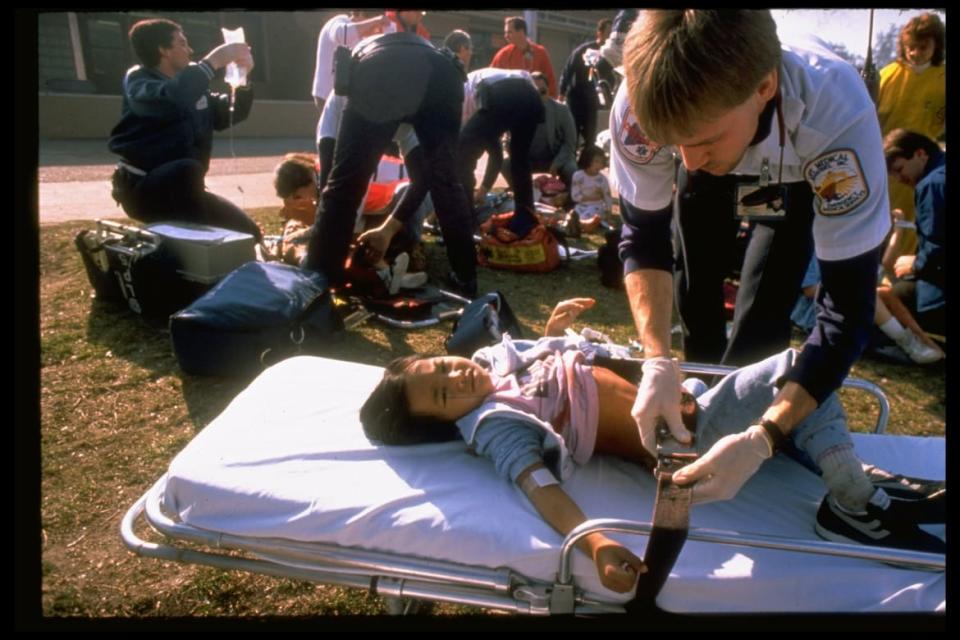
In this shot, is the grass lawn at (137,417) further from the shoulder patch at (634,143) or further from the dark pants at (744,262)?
the shoulder patch at (634,143)

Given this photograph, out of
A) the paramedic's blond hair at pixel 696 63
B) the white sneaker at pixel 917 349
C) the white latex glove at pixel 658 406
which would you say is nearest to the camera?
the paramedic's blond hair at pixel 696 63

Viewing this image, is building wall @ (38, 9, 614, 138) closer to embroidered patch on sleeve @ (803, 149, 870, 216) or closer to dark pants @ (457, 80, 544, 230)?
dark pants @ (457, 80, 544, 230)

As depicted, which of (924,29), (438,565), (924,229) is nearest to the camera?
(438,565)

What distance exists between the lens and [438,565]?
5.65 ft

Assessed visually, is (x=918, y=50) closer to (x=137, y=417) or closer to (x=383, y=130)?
(x=383, y=130)

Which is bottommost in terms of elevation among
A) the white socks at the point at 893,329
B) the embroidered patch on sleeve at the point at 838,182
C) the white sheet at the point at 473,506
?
the white socks at the point at 893,329

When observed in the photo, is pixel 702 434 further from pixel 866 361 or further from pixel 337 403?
pixel 866 361

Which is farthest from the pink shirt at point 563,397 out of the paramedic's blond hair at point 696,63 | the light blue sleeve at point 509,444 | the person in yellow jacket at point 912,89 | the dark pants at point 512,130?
the person in yellow jacket at point 912,89

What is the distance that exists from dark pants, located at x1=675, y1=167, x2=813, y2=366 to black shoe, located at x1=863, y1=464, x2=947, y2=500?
525mm

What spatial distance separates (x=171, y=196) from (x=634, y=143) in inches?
134

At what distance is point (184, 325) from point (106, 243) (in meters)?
1.21

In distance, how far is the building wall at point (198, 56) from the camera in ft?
33.9

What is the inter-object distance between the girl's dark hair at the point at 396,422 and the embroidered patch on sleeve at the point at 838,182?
1.19 meters

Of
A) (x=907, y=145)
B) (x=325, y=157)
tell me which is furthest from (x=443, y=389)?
(x=907, y=145)
